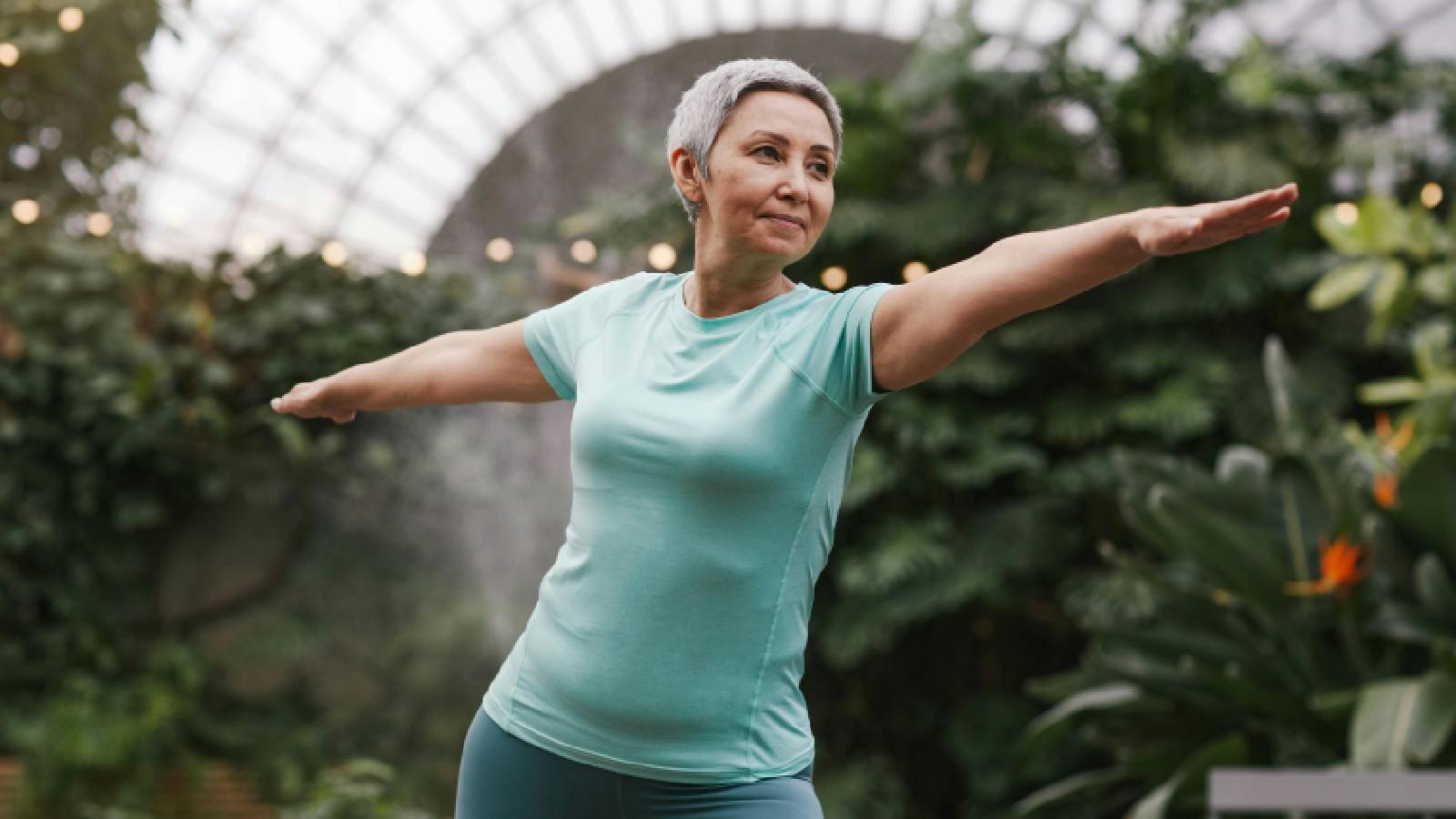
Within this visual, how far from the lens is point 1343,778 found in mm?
2221

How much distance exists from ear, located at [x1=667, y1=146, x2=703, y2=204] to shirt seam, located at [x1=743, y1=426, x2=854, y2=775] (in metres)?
0.24

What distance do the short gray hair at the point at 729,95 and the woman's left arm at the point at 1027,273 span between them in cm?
19

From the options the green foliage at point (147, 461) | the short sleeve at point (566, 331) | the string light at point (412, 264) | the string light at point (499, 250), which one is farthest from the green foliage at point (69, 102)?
the short sleeve at point (566, 331)

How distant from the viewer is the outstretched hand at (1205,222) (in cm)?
87

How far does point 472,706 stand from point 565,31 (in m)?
4.57

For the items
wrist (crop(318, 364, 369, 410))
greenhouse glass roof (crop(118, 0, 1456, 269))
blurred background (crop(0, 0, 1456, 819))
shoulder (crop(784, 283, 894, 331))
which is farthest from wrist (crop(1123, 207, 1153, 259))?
greenhouse glass roof (crop(118, 0, 1456, 269))

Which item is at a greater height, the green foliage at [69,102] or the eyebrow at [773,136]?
the green foliage at [69,102]

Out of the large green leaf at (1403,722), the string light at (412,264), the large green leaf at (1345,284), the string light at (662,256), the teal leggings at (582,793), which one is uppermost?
the string light at (412,264)

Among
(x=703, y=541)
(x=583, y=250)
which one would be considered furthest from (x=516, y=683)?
(x=583, y=250)

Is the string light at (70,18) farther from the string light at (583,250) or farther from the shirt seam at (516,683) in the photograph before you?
the shirt seam at (516,683)

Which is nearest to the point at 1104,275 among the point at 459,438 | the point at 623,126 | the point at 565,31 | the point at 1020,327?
the point at 1020,327

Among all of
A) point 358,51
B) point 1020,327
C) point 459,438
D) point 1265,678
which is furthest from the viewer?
point 358,51

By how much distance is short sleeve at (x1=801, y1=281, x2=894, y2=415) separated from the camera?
3.36ft

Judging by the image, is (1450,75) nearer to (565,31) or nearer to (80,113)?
(565,31)
